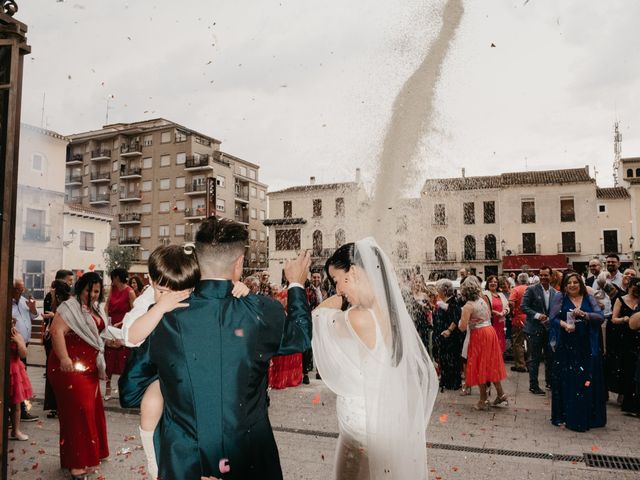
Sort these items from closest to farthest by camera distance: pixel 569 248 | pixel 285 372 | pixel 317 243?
pixel 285 372 < pixel 569 248 < pixel 317 243

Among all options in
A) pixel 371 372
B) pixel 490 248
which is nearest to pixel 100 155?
pixel 490 248

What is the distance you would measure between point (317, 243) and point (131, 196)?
27.1 metres

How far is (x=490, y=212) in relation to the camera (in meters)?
42.1

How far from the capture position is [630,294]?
7328 millimetres

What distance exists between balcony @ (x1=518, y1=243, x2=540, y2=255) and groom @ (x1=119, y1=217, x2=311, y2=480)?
42.9 metres

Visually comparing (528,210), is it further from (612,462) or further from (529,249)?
(612,462)

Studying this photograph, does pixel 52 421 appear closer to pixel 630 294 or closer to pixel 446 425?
pixel 446 425

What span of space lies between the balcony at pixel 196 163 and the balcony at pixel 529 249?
1349 inches

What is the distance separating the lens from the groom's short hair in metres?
2.36

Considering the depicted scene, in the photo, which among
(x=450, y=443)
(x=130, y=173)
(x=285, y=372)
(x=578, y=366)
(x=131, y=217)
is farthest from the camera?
(x=130, y=173)

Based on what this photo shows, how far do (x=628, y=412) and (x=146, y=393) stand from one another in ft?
23.9

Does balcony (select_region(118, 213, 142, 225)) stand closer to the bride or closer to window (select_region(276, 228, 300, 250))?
window (select_region(276, 228, 300, 250))

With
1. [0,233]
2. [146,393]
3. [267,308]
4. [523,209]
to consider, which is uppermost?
[523,209]

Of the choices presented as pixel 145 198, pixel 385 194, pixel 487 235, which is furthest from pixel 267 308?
pixel 145 198
